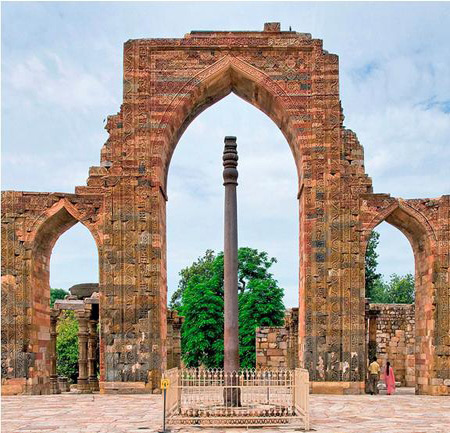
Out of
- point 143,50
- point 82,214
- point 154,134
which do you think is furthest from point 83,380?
point 143,50

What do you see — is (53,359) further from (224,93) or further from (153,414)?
(224,93)

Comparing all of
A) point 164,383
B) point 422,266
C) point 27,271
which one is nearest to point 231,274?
point 164,383

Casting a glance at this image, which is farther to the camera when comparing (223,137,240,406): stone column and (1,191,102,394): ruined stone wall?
(1,191,102,394): ruined stone wall

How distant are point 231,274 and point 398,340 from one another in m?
14.2

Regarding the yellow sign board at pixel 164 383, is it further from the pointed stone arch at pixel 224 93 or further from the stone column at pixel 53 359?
the stone column at pixel 53 359

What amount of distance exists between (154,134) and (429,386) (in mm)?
9242

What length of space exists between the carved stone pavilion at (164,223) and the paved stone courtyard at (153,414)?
143 centimetres

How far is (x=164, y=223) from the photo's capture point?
17.9 m

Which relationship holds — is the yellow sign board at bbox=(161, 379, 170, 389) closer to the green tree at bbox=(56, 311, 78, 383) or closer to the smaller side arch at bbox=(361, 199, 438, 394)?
the smaller side arch at bbox=(361, 199, 438, 394)

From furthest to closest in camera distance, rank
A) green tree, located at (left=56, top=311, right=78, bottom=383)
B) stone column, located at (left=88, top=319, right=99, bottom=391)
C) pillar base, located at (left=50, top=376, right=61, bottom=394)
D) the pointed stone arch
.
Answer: green tree, located at (left=56, top=311, right=78, bottom=383) → stone column, located at (left=88, top=319, right=99, bottom=391) → pillar base, located at (left=50, top=376, right=61, bottom=394) → the pointed stone arch

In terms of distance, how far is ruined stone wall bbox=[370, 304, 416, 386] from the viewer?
73.7 feet

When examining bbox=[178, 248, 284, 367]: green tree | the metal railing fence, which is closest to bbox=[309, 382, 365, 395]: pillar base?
the metal railing fence

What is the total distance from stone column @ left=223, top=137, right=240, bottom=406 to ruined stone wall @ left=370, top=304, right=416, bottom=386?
13179 millimetres

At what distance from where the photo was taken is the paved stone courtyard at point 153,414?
9.18 m
